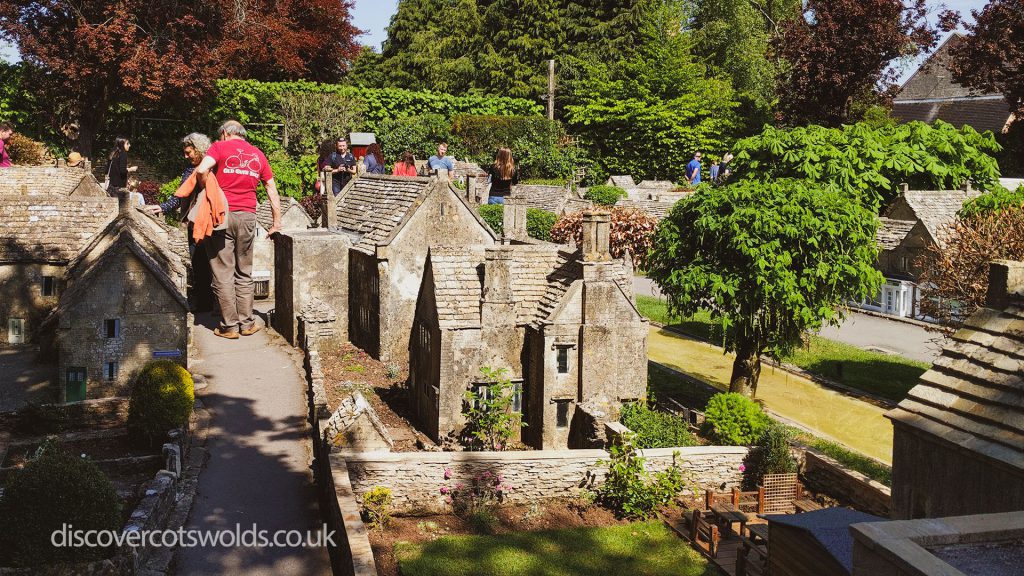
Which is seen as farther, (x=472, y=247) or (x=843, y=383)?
(x=843, y=383)

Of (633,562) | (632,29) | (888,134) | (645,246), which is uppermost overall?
(632,29)

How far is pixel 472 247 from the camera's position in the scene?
26828 millimetres

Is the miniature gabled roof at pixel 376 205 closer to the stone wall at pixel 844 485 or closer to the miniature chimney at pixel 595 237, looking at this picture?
the miniature chimney at pixel 595 237

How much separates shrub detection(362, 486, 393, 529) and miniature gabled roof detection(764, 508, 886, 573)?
8410 mm

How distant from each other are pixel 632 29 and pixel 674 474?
183ft

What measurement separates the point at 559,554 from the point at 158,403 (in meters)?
9.09

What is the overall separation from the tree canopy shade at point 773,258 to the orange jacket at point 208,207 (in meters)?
16.7

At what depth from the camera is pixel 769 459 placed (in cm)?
2412

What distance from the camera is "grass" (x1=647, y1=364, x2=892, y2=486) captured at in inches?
971

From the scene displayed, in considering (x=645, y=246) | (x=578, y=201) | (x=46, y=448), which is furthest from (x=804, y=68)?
(x=46, y=448)

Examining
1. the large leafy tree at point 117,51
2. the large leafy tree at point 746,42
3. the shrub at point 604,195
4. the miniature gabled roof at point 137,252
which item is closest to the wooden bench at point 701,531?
the miniature gabled roof at point 137,252

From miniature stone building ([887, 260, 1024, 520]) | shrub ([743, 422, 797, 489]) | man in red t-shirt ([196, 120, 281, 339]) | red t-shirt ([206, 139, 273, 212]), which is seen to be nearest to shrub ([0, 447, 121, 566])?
man in red t-shirt ([196, 120, 281, 339])

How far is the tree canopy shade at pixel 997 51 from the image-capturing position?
49.2 m

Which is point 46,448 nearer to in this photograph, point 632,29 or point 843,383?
point 843,383
